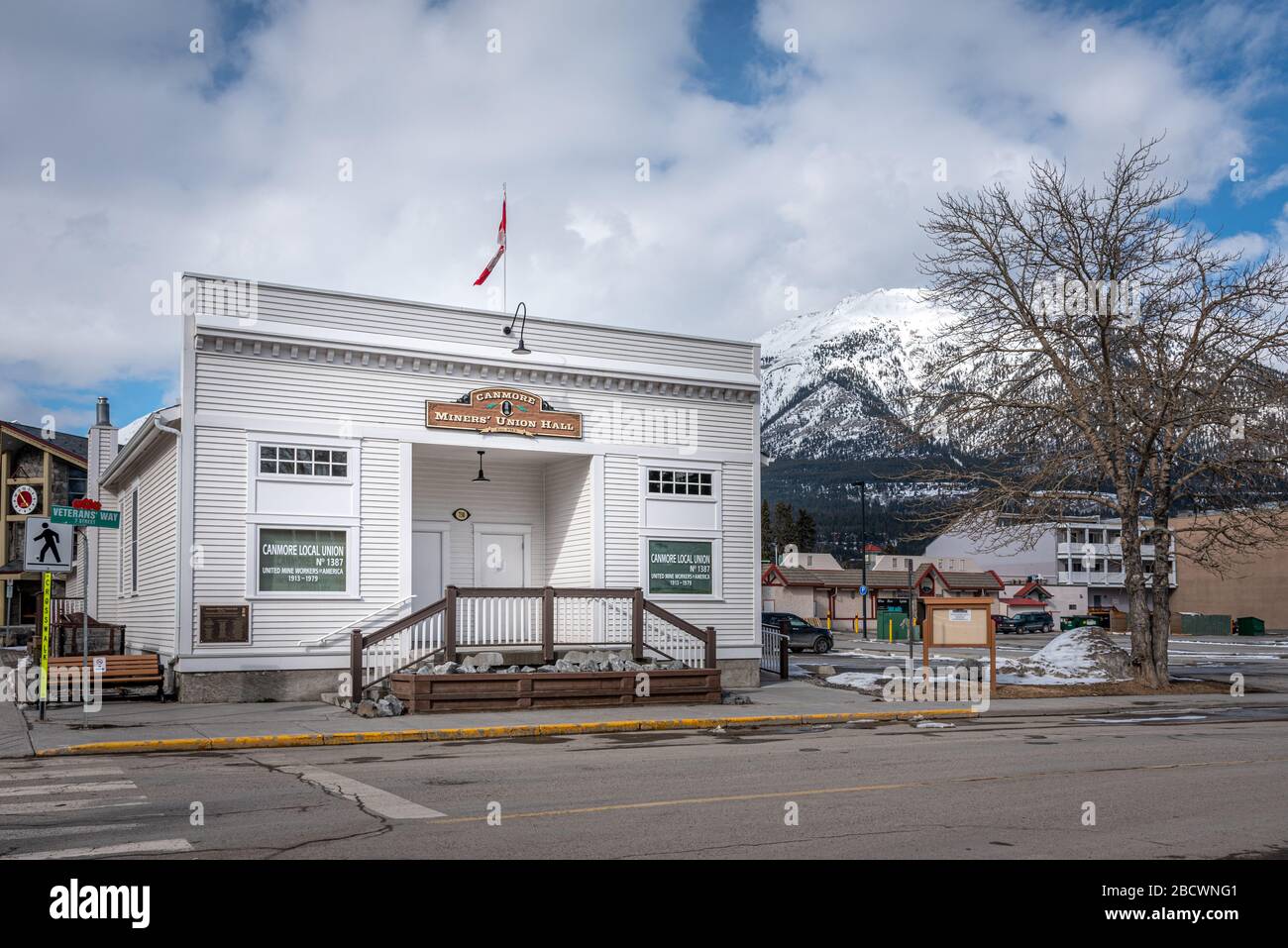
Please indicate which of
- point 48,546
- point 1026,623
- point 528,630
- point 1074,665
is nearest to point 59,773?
point 48,546

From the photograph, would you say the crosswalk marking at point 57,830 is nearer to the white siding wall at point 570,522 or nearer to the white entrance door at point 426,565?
the white entrance door at point 426,565

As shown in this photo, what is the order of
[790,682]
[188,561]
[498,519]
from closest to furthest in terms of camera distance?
[188,561] < [498,519] < [790,682]

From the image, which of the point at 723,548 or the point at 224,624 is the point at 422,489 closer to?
the point at 224,624

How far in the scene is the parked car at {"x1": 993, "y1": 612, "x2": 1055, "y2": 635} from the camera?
3012 inches

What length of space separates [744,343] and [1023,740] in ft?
38.0

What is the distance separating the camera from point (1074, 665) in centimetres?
2748

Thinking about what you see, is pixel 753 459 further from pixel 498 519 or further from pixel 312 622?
pixel 312 622

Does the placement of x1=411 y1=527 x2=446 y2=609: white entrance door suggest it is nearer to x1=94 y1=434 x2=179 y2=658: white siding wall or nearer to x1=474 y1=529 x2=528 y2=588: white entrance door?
x1=474 y1=529 x2=528 y2=588: white entrance door

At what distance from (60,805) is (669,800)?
5.08 metres

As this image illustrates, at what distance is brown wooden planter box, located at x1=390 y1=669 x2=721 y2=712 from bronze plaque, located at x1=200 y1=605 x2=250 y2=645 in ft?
8.99

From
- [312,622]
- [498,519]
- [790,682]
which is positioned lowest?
[790,682]

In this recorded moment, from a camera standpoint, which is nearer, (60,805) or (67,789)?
(60,805)

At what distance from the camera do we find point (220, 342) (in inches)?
789
